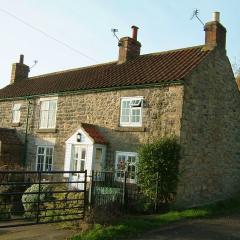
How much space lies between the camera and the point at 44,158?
22.0 meters

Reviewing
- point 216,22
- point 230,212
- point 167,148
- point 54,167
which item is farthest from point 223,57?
point 54,167

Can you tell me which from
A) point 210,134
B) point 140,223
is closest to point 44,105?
point 210,134

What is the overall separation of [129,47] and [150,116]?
257 inches

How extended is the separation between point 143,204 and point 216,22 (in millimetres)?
9139

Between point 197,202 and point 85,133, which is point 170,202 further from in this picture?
point 85,133

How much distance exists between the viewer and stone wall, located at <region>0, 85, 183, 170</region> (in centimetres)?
1652

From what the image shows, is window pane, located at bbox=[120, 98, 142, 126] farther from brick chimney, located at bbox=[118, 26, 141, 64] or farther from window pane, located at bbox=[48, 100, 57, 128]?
window pane, located at bbox=[48, 100, 57, 128]

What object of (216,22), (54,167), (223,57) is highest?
(216,22)

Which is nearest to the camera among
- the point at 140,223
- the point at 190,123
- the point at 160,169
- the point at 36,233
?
the point at 36,233

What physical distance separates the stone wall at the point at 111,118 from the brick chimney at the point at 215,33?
3759mm

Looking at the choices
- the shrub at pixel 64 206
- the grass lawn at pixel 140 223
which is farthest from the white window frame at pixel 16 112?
the grass lawn at pixel 140 223

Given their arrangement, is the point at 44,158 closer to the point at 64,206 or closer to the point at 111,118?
the point at 111,118

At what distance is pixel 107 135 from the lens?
1873 cm

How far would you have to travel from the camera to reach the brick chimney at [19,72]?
99.9 ft
